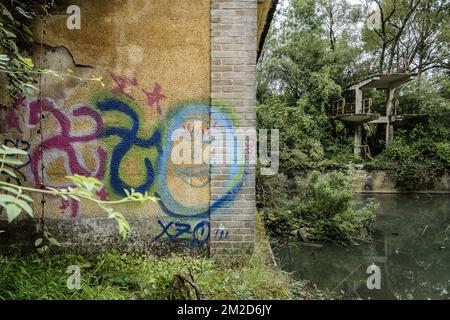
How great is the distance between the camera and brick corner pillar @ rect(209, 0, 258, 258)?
353 cm

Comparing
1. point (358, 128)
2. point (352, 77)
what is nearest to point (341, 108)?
point (358, 128)

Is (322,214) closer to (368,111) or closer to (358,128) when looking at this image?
(368,111)

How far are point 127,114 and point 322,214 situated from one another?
558cm

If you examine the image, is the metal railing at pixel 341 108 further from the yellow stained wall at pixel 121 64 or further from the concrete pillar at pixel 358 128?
the yellow stained wall at pixel 121 64

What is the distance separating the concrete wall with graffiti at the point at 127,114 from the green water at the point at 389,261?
2.88 meters

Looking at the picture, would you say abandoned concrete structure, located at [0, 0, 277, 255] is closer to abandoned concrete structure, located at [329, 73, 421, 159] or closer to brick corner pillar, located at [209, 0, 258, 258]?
brick corner pillar, located at [209, 0, 258, 258]

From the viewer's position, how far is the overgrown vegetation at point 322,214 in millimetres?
7387

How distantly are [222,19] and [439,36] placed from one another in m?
23.7

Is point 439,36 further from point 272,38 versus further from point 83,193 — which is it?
point 83,193

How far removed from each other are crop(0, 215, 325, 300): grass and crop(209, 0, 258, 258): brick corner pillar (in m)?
0.27

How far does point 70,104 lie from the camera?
3.62 m

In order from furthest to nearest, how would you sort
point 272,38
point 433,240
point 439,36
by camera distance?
point 272,38, point 439,36, point 433,240

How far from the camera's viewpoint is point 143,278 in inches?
127

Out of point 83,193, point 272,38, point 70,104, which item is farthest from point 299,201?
Answer: point 272,38
